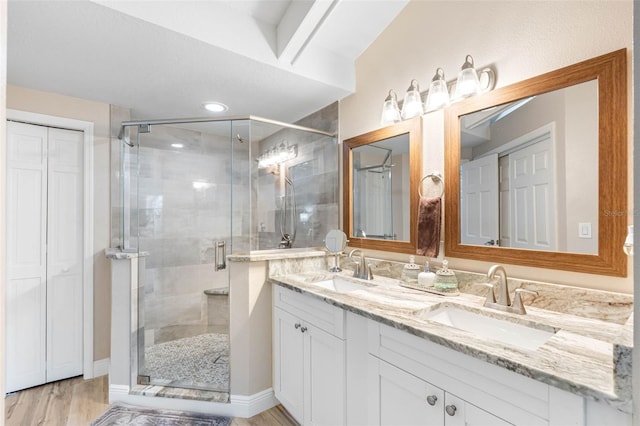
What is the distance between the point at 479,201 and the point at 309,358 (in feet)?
4.10

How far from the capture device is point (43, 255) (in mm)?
2295

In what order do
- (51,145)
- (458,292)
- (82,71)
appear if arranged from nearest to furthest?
(458,292) < (82,71) < (51,145)

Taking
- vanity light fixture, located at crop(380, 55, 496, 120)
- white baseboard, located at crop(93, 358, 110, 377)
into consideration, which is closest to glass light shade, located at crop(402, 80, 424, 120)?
vanity light fixture, located at crop(380, 55, 496, 120)

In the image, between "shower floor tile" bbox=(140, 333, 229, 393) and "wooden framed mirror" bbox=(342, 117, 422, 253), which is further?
"shower floor tile" bbox=(140, 333, 229, 393)

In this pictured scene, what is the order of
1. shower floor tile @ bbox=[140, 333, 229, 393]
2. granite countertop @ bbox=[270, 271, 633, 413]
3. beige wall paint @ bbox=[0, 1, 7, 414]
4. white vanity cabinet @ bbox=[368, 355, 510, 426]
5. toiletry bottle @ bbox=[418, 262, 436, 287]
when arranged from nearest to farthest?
beige wall paint @ bbox=[0, 1, 7, 414] → granite countertop @ bbox=[270, 271, 633, 413] → white vanity cabinet @ bbox=[368, 355, 510, 426] → toiletry bottle @ bbox=[418, 262, 436, 287] → shower floor tile @ bbox=[140, 333, 229, 393]

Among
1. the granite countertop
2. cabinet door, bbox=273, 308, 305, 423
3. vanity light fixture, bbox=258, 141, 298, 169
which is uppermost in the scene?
vanity light fixture, bbox=258, 141, 298, 169

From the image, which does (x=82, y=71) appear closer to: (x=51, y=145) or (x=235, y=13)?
(x=51, y=145)

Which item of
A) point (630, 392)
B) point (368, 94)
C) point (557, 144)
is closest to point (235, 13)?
point (368, 94)

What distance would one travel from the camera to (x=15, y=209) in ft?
7.19

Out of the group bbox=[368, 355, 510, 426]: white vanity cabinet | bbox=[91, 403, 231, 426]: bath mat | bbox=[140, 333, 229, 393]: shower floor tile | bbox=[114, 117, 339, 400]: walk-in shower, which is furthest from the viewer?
bbox=[114, 117, 339, 400]: walk-in shower

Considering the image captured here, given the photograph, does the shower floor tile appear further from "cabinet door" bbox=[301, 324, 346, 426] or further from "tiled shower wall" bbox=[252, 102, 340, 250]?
"tiled shower wall" bbox=[252, 102, 340, 250]

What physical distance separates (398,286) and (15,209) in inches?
110

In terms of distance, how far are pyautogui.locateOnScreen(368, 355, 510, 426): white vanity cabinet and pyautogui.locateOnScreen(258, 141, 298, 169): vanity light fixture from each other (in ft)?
5.39

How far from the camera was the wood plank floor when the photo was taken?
1.89m
